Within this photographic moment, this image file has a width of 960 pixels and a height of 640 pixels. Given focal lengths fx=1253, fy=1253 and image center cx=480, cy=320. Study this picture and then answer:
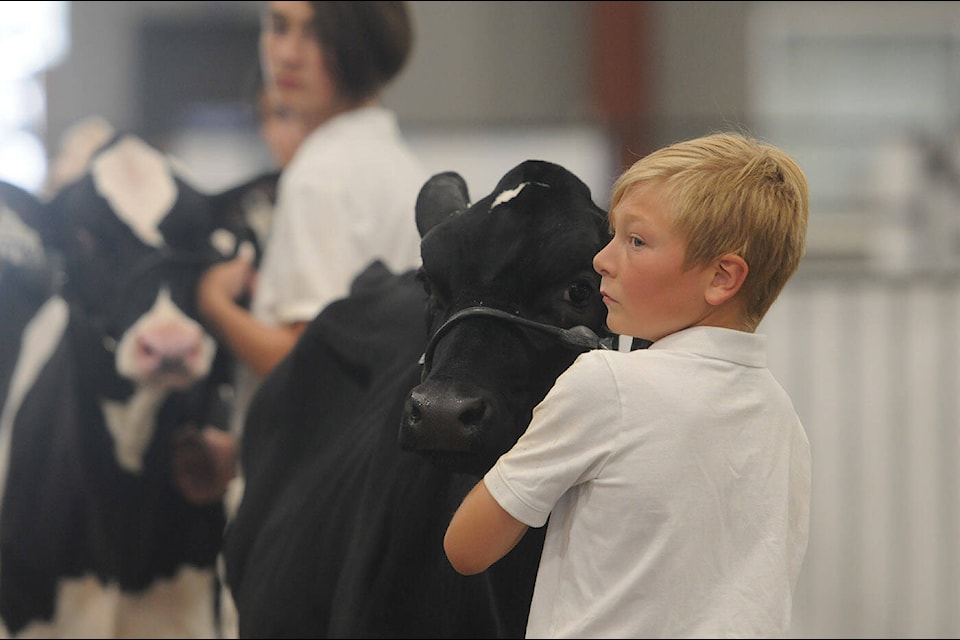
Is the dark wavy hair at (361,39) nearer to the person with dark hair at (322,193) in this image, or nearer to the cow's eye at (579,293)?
the person with dark hair at (322,193)

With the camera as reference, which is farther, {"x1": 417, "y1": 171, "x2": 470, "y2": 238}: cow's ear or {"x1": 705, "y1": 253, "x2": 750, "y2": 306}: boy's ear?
{"x1": 417, "y1": 171, "x2": 470, "y2": 238}: cow's ear

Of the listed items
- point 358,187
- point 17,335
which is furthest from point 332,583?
point 17,335

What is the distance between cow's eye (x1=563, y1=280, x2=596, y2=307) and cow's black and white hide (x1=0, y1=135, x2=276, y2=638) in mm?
885

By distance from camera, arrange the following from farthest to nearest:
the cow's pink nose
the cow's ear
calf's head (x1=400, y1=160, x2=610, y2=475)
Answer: the cow's pink nose → the cow's ear → calf's head (x1=400, y1=160, x2=610, y2=475)

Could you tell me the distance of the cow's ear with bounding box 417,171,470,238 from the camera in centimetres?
116

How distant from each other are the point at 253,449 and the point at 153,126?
406 centimetres

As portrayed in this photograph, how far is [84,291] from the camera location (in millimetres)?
1856

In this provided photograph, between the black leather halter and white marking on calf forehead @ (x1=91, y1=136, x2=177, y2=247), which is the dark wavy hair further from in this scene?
the black leather halter

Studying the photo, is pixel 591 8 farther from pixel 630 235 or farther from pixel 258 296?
pixel 630 235

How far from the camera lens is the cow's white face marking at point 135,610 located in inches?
69.7

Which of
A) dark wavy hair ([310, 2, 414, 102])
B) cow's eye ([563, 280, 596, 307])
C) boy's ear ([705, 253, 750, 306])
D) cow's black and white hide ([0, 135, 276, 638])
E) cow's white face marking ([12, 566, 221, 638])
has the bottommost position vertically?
cow's white face marking ([12, 566, 221, 638])

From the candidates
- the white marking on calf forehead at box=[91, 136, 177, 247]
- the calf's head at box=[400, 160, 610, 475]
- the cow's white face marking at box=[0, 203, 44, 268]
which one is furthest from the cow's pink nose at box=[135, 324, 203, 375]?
the calf's head at box=[400, 160, 610, 475]

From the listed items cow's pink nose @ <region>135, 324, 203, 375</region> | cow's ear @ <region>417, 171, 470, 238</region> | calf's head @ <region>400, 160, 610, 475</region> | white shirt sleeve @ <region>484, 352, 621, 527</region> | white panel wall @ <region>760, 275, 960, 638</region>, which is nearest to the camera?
white shirt sleeve @ <region>484, 352, 621, 527</region>

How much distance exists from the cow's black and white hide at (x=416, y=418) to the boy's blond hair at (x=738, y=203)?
15cm
